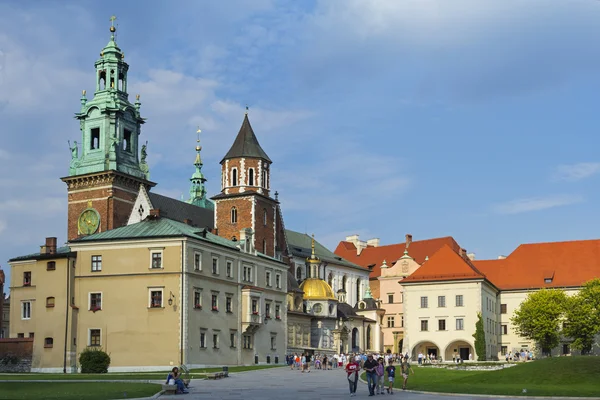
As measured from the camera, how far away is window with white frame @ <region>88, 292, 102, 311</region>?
236 ft

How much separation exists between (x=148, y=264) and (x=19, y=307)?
15.2 meters

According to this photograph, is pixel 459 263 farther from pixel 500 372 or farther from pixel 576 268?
pixel 500 372

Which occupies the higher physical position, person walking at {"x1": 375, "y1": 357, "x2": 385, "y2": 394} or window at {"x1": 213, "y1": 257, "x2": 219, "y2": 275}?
window at {"x1": 213, "y1": 257, "x2": 219, "y2": 275}

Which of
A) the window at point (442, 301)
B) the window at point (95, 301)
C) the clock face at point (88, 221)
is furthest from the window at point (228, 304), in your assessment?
the window at point (442, 301)

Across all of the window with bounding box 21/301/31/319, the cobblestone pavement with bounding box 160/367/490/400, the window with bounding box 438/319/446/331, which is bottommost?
the cobblestone pavement with bounding box 160/367/490/400

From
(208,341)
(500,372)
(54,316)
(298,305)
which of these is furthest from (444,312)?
(500,372)

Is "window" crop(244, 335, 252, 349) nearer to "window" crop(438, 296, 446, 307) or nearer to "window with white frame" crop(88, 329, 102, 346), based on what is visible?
"window with white frame" crop(88, 329, 102, 346)

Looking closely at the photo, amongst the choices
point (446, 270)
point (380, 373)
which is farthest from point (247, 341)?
point (380, 373)

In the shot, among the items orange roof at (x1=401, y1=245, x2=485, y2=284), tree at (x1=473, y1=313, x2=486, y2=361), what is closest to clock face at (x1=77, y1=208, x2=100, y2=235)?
orange roof at (x1=401, y1=245, x2=485, y2=284)

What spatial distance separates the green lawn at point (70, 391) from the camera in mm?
36062

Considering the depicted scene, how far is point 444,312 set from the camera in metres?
95.2

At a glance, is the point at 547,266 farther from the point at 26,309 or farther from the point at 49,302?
the point at 26,309

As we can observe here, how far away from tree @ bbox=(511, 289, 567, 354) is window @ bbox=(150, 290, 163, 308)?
147ft

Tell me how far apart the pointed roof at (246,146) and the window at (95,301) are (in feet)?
110
